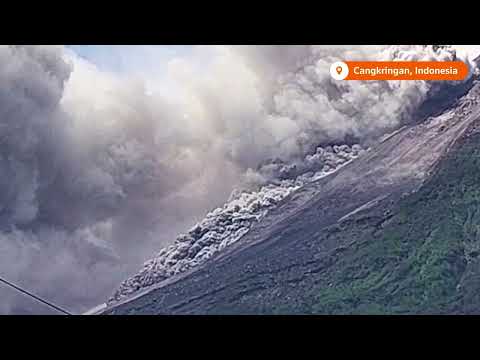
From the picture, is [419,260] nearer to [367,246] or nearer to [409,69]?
[367,246]

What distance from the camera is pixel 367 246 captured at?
29.9 feet

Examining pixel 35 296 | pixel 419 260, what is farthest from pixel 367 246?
pixel 35 296

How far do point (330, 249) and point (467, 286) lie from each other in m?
1.63

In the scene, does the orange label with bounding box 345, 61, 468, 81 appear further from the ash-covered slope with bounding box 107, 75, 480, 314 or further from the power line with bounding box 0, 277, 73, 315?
the power line with bounding box 0, 277, 73, 315

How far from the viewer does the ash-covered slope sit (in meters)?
8.09

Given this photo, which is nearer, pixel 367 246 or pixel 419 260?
pixel 419 260

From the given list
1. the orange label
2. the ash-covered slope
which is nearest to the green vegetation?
the ash-covered slope

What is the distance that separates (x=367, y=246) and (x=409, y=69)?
2.42 meters

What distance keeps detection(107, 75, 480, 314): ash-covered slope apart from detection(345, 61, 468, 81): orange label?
874mm

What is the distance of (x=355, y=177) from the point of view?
31.2 feet

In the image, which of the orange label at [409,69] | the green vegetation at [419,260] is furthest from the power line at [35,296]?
the orange label at [409,69]

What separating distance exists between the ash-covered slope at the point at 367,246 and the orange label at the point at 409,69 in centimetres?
87
